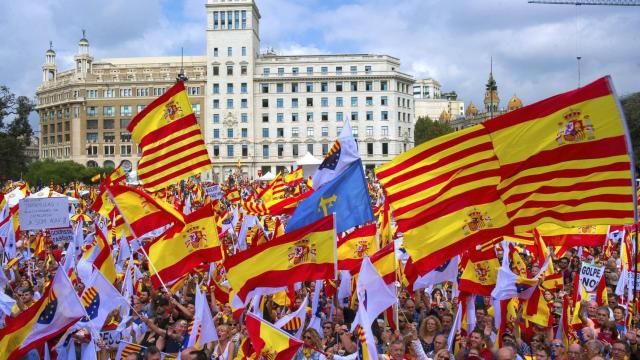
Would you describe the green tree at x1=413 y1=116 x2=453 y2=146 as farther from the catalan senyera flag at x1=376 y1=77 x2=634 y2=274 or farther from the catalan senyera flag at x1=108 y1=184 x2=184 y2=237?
the catalan senyera flag at x1=376 y1=77 x2=634 y2=274

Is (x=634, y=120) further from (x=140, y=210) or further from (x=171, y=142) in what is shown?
(x=140, y=210)

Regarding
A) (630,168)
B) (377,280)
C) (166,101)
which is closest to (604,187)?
(630,168)

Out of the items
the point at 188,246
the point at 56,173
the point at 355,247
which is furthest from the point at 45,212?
the point at 56,173

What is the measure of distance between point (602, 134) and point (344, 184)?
3.60 m

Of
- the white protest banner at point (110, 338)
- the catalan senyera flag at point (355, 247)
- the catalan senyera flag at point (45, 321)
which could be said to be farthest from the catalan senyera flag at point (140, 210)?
the catalan senyera flag at point (45, 321)

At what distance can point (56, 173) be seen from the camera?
70.2 meters

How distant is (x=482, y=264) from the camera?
31.4 ft

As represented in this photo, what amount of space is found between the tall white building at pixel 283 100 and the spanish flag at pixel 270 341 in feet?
270

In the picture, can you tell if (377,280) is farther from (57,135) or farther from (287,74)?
(57,135)

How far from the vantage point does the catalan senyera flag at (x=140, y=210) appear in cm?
1113

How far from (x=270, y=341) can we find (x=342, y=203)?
267cm

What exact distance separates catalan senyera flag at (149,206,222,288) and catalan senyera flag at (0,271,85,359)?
9.87ft

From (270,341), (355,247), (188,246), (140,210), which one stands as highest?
(140,210)

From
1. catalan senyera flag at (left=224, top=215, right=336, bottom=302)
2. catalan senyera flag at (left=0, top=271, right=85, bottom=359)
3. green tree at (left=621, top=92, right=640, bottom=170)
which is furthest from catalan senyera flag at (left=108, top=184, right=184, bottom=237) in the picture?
green tree at (left=621, top=92, right=640, bottom=170)
